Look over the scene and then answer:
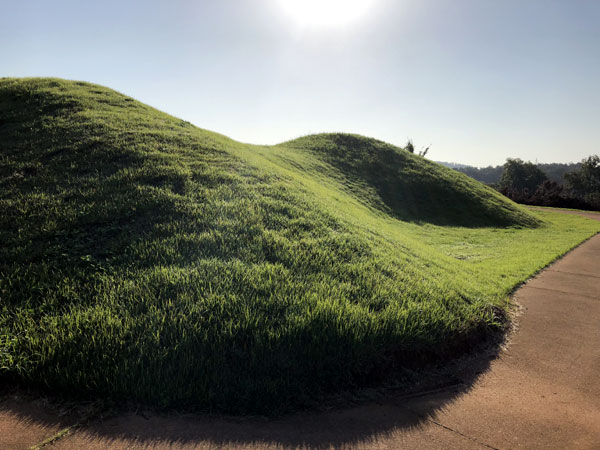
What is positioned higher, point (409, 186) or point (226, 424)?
point (409, 186)

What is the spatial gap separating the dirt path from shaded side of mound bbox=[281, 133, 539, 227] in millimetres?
15608

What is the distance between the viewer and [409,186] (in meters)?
23.2

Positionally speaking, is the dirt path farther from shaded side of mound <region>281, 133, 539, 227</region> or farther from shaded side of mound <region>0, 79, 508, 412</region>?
shaded side of mound <region>281, 133, 539, 227</region>

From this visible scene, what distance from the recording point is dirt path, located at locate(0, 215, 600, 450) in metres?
2.57

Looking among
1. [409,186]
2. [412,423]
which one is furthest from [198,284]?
[409,186]

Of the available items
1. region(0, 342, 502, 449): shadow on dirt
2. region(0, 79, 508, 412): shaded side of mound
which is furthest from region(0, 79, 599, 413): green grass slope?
region(0, 342, 502, 449): shadow on dirt

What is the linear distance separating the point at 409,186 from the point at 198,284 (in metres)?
21.2

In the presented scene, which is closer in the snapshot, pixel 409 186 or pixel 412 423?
pixel 412 423

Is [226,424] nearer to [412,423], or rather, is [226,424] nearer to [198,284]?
[412,423]

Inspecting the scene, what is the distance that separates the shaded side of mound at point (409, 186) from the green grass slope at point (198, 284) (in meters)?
9.89

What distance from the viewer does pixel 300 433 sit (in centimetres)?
Answer: 274

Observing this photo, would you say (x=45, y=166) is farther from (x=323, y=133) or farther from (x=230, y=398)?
(x=323, y=133)

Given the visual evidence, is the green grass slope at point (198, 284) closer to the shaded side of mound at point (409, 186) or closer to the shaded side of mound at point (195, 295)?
the shaded side of mound at point (195, 295)

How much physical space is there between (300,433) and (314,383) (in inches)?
20.7
